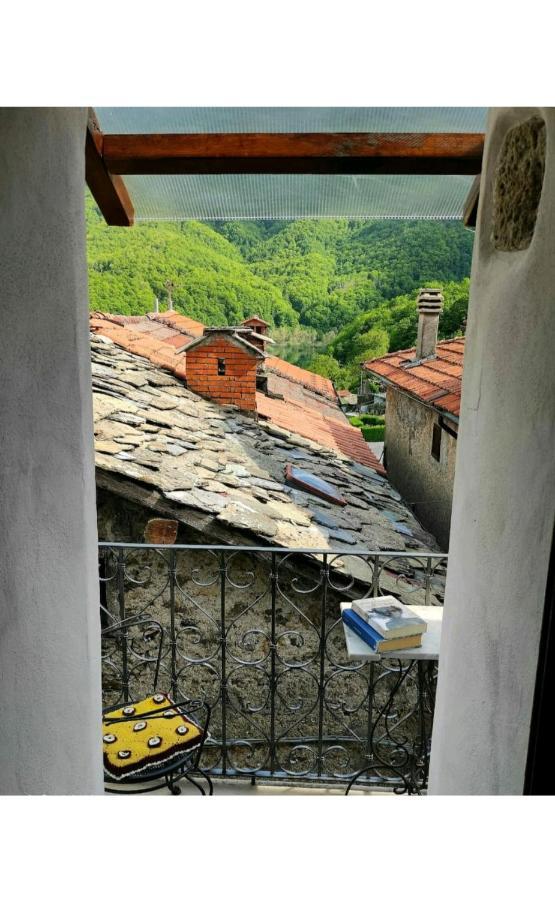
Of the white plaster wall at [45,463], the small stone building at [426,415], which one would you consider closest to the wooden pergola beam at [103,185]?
the white plaster wall at [45,463]

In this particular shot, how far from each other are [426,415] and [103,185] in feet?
27.4

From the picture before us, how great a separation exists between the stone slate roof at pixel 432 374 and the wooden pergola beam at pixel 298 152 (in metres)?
5.42

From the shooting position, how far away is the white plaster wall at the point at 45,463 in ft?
3.88

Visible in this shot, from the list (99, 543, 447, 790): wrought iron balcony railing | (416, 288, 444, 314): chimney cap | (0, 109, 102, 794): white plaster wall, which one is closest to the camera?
(0, 109, 102, 794): white plaster wall

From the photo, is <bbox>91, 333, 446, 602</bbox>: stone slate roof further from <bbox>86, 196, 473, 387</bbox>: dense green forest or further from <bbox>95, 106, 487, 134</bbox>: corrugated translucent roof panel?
<bbox>86, 196, 473, 387</bbox>: dense green forest

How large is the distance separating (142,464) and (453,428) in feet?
14.2

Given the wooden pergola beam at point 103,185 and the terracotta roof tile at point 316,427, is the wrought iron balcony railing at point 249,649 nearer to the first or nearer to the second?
the wooden pergola beam at point 103,185

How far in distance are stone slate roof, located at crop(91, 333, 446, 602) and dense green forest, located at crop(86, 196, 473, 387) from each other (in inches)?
472

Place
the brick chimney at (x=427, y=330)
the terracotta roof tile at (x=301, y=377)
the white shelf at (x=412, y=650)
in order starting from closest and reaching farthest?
the white shelf at (x=412, y=650) → the brick chimney at (x=427, y=330) → the terracotta roof tile at (x=301, y=377)

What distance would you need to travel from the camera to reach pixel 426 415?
10.2 m

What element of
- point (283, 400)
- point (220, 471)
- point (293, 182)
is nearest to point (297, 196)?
point (293, 182)

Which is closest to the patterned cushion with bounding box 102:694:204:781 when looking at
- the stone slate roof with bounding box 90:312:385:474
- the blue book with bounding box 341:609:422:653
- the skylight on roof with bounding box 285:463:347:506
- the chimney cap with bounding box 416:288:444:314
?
the blue book with bounding box 341:609:422:653

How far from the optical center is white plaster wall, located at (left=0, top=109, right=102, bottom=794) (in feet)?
3.88
